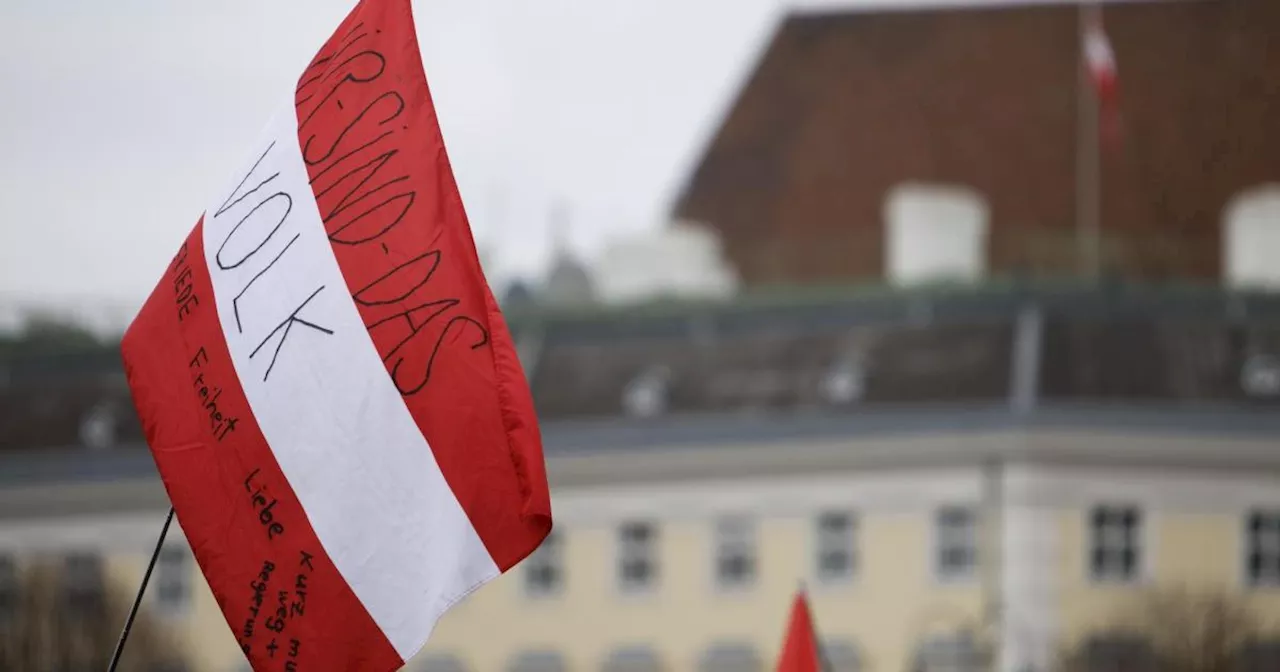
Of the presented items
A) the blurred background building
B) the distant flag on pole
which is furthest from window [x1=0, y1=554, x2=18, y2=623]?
the distant flag on pole

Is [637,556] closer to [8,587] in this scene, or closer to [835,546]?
[835,546]

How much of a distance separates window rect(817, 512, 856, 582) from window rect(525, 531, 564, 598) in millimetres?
4503

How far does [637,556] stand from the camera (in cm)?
5659

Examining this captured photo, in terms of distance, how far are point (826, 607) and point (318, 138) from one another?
4673 cm

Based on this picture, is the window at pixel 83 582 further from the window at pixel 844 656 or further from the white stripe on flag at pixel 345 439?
the white stripe on flag at pixel 345 439

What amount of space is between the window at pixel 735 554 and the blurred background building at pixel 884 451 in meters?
0.05

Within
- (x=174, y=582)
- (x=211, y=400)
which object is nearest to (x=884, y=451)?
(x=174, y=582)

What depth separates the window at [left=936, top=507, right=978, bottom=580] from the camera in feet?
176

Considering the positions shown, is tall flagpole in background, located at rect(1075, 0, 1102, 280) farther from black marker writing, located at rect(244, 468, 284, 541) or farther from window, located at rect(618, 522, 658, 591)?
black marker writing, located at rect(244, 468, 284, 541)

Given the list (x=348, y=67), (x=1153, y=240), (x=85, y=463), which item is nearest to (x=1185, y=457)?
(x=1153, y=240)

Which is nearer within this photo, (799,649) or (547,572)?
(799,649)

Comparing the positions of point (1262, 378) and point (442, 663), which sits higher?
point (1262, 378)

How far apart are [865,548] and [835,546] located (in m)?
0.58

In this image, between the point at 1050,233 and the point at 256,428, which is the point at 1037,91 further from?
the point at 256,428
